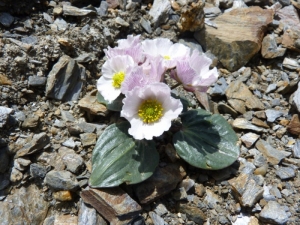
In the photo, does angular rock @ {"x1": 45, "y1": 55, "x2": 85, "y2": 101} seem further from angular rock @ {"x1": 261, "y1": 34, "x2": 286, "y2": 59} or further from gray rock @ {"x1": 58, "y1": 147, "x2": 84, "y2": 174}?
angular rock @ {"x1": 261, "y1": 34, "x2": 286, "y2": 59}

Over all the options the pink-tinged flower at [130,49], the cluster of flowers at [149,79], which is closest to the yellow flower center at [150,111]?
the cluster of flowers at [149,79]

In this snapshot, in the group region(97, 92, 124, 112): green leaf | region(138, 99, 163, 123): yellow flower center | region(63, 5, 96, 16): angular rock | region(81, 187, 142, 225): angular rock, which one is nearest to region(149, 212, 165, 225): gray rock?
region(81, 187, 142, 225): angular rock

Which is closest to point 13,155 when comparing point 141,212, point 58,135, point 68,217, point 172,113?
point 58,135

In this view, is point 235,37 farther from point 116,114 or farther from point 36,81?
point 36,81

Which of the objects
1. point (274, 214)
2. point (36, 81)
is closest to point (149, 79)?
point (36, 81)

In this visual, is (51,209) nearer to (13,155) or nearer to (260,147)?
(13,155)

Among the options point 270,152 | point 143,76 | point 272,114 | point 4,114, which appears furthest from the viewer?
point 272,114
